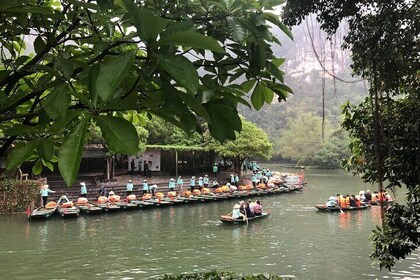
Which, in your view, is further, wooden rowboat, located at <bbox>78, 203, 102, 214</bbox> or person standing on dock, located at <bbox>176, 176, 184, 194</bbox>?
person standing on dock, located at <bbox>176, 176, 184, 194</bbox>

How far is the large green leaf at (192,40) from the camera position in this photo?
71cm

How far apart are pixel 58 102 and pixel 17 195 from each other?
1449 centimetres

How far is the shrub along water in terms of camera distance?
1347cm

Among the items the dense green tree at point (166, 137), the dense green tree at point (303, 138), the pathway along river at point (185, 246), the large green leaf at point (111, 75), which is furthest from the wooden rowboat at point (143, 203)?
the dense green tree at point (303, 138)

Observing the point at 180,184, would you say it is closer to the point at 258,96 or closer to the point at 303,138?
the point at 258,96

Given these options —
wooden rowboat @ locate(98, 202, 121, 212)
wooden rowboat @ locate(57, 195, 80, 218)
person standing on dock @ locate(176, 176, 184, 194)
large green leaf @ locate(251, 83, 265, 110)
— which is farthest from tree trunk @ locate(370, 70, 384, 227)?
person standing on dock @ locate(176, 176, 184, 194)

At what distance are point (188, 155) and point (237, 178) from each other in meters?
4.88

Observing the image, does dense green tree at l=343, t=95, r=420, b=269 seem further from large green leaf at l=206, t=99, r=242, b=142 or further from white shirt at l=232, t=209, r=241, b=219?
white shirt at l=232, t=209, r=241, b=219

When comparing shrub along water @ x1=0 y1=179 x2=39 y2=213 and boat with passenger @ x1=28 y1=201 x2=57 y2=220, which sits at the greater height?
shrub along water @ x1=0 y1=179 x2=39 y2=213

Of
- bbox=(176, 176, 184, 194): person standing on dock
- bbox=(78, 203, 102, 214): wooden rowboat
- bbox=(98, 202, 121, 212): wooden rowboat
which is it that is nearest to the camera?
bbox=(78, 203, 102, 214): wooden rowboat

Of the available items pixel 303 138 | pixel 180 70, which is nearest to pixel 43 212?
pixel 180 70

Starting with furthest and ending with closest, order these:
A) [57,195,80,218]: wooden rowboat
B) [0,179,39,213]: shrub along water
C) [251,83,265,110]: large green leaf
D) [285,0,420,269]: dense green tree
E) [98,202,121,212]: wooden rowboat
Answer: [98,202,121,212]: wooden rowboat → [0,179,39,213]: shrub along water → [57,195,80,218]: wooden rowboat → [285,0,420,269]: dense green tree → [251,83,265,110]: large green leaf

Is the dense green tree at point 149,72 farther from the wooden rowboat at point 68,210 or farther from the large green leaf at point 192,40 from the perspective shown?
the wooden rowboat at point 68,210

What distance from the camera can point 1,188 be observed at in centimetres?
1312
